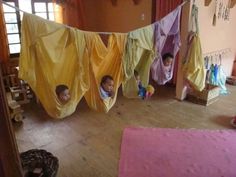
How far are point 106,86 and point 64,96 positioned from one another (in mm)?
444

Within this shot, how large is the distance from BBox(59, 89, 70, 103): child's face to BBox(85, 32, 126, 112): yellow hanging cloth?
24 centimetres

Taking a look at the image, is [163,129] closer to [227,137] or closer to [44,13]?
[227,137]

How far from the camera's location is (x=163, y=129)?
2.66 metres

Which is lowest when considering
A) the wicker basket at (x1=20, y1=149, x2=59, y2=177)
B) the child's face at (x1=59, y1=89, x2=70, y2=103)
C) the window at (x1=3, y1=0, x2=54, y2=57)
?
the wicker basket at (x1=20, y1=149, x2=59, y2=177)

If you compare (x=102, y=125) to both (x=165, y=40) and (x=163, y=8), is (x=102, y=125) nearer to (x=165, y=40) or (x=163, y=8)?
(x=165, y=40)

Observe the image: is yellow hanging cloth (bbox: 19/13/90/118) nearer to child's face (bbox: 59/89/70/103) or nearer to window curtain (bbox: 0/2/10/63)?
child's face (bbox: 59/89/70/103)

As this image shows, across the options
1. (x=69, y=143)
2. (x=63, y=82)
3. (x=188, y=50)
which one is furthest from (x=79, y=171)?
(x=188, y=50)

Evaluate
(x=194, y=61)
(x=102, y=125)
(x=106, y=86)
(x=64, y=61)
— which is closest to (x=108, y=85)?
(x=106, y=86)

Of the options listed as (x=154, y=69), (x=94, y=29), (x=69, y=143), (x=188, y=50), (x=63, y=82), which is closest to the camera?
(x=63, y=82)

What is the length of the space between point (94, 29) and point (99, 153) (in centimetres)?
370

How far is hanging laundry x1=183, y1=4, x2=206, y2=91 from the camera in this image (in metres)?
3.10

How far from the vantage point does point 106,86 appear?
2238 mm

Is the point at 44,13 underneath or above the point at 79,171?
above

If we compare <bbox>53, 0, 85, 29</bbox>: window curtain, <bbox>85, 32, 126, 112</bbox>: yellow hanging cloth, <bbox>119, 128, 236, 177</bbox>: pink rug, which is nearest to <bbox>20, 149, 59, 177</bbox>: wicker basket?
<bbox>119, 128, 236, 177</bbox>: pink rug
